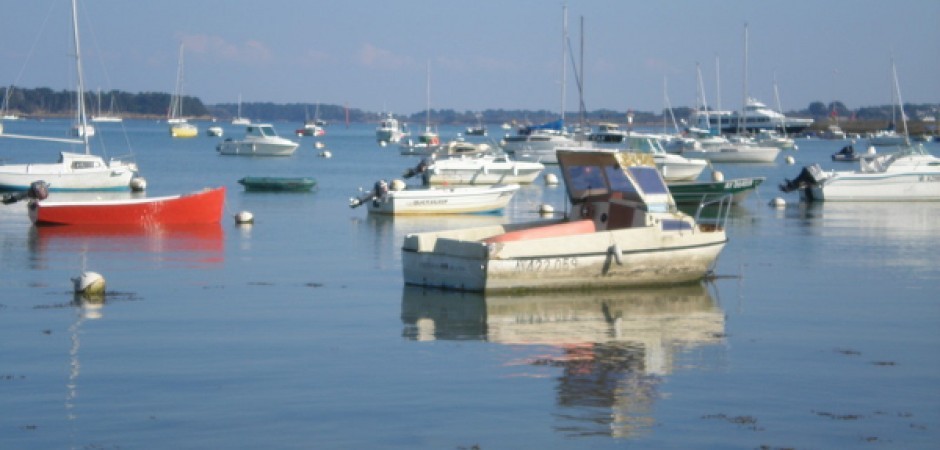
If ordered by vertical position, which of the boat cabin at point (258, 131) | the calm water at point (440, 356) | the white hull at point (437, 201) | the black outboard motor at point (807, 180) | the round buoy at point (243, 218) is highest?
the boat cabin at point (258, 131)

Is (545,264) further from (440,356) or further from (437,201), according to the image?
(437,201)

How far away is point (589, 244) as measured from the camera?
2167 centimetres

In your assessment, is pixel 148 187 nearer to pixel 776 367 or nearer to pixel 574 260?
pixel 574 260

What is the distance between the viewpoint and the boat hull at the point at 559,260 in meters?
21.3

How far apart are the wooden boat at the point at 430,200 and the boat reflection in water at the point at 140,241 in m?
6.21

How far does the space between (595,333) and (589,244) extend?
326cm

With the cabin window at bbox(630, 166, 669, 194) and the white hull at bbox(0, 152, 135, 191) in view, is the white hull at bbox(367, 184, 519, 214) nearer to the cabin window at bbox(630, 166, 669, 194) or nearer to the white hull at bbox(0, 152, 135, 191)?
the white hull at bbox(0, 152, 135, 191)

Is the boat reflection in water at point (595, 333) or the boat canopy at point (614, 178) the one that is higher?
the boat canopy at point (614, 178)

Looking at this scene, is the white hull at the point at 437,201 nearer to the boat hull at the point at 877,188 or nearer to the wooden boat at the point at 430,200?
the wooden boat at the point at 430,200

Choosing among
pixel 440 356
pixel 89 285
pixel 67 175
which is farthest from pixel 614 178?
pixel 67 175

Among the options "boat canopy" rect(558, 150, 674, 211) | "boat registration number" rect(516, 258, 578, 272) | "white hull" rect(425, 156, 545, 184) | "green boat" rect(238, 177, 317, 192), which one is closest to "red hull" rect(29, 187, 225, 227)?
"boat canopy" rect(558, 150, 674, 211)

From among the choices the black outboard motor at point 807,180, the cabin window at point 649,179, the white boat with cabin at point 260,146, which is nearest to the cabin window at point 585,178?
the cabin window at point 649,179

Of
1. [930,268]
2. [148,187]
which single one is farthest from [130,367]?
[148,187]

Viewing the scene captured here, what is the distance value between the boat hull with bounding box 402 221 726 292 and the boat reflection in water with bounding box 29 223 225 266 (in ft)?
22.1
